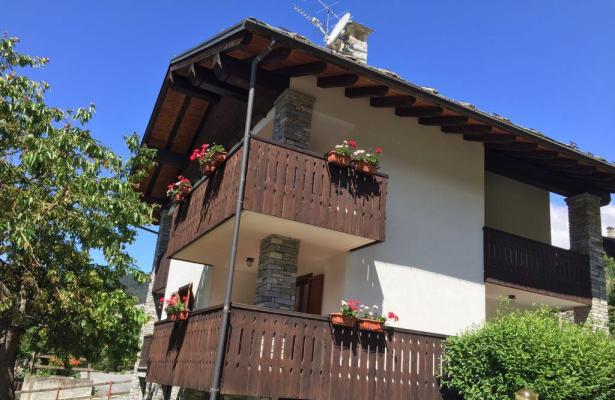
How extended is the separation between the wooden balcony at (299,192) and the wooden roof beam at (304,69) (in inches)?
65.1

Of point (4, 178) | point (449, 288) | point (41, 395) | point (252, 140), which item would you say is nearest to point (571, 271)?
point (449, 288)

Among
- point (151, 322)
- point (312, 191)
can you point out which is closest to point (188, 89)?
point (312, 191)

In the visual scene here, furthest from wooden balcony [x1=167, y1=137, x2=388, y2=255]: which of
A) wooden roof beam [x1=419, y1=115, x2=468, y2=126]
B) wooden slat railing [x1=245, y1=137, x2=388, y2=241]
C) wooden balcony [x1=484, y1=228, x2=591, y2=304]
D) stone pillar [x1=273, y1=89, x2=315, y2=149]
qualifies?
wooden balcony [x1=484, y1=228, x2=591, y2=304]

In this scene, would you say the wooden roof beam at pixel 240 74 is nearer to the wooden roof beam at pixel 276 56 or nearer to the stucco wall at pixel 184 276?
the wooden roof beam at pixel 276 56

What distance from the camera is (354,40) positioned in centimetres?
1552

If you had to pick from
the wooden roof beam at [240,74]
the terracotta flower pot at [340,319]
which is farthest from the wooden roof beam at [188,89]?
the terracotta flower pot at [340,319]

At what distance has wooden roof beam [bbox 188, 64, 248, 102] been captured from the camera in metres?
11.4

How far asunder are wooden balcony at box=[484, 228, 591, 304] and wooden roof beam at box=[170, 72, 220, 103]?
22.9 ft

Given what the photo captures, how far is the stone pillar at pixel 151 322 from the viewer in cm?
1738

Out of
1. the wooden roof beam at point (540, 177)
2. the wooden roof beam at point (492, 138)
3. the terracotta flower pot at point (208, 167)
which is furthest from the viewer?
the wooden roof beam at point (540, 177)

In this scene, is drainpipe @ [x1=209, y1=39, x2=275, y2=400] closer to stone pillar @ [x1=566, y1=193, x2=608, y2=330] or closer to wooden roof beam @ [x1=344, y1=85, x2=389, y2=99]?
wooden roof beam @ [x1=344, y1=85, x2=389, y2=99]

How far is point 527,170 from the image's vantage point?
14.6m

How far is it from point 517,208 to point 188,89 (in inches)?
360

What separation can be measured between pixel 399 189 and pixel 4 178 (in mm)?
7816
